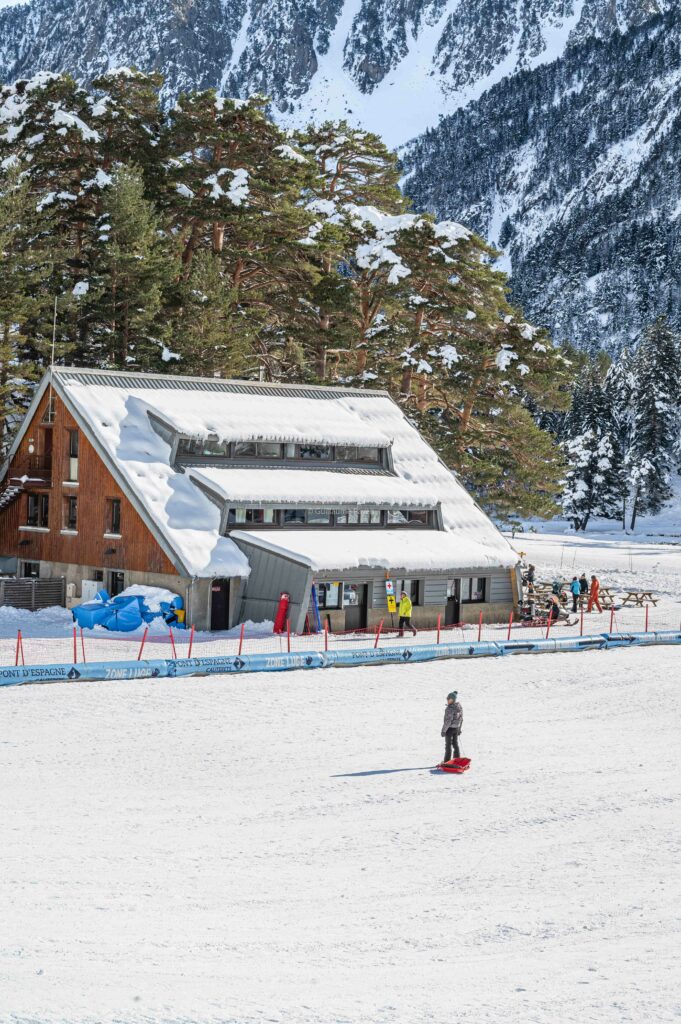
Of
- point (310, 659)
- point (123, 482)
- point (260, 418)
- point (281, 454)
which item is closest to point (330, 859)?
point (310, 659)

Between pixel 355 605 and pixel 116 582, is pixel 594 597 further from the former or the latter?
pixel 116 582

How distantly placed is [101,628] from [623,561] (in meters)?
47.7

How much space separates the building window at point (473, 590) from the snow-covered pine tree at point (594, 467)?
222 feet

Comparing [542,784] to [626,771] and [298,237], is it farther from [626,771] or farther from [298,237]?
[298,237]

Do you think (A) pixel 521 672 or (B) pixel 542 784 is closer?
(B) pixel 542 784

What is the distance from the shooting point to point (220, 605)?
147 feet

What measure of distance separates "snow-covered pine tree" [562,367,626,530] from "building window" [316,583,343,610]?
243 feet

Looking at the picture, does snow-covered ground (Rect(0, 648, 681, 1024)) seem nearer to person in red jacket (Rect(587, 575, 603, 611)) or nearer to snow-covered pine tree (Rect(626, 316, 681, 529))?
person in red jacket (Rect(587, 575, 603, 611))

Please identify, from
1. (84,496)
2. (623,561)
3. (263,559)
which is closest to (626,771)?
(263,559)

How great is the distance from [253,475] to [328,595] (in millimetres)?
7215

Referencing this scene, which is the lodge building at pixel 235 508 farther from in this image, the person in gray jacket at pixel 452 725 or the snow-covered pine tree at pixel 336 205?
the person in gray jacket at pixel 452 725

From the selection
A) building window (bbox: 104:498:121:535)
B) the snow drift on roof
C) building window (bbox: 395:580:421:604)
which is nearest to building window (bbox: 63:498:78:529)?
building window (bbox: 104:498:121:535)

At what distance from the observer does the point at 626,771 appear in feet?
83.1

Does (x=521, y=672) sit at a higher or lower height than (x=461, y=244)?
lower
